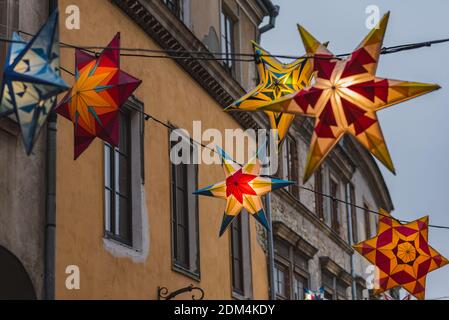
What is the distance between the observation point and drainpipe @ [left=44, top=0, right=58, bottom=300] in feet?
42.2

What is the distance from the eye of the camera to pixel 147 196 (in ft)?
53.0

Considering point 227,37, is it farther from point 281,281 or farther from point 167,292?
point 167,292

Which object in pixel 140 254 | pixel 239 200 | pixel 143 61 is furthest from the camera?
pixel 143 61

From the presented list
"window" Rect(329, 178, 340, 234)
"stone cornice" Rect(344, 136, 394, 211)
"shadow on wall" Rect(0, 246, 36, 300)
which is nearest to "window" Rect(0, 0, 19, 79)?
"shadow on wall" Rect(0, 246, 36, 300)

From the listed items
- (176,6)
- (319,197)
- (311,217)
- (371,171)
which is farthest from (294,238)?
(371,171)

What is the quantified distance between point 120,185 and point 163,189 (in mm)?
1196

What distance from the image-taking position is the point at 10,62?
918 cm

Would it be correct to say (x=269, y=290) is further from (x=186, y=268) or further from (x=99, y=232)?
(x=99, y=232)

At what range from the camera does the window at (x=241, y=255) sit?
20.2m

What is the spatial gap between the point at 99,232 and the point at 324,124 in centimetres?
491

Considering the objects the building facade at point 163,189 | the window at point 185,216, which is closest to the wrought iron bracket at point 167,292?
the building facade at point 163,189

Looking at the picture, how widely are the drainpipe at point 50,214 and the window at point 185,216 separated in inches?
167

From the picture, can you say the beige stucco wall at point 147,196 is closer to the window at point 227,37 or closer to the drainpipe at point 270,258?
the drainpipe at point 270,258
